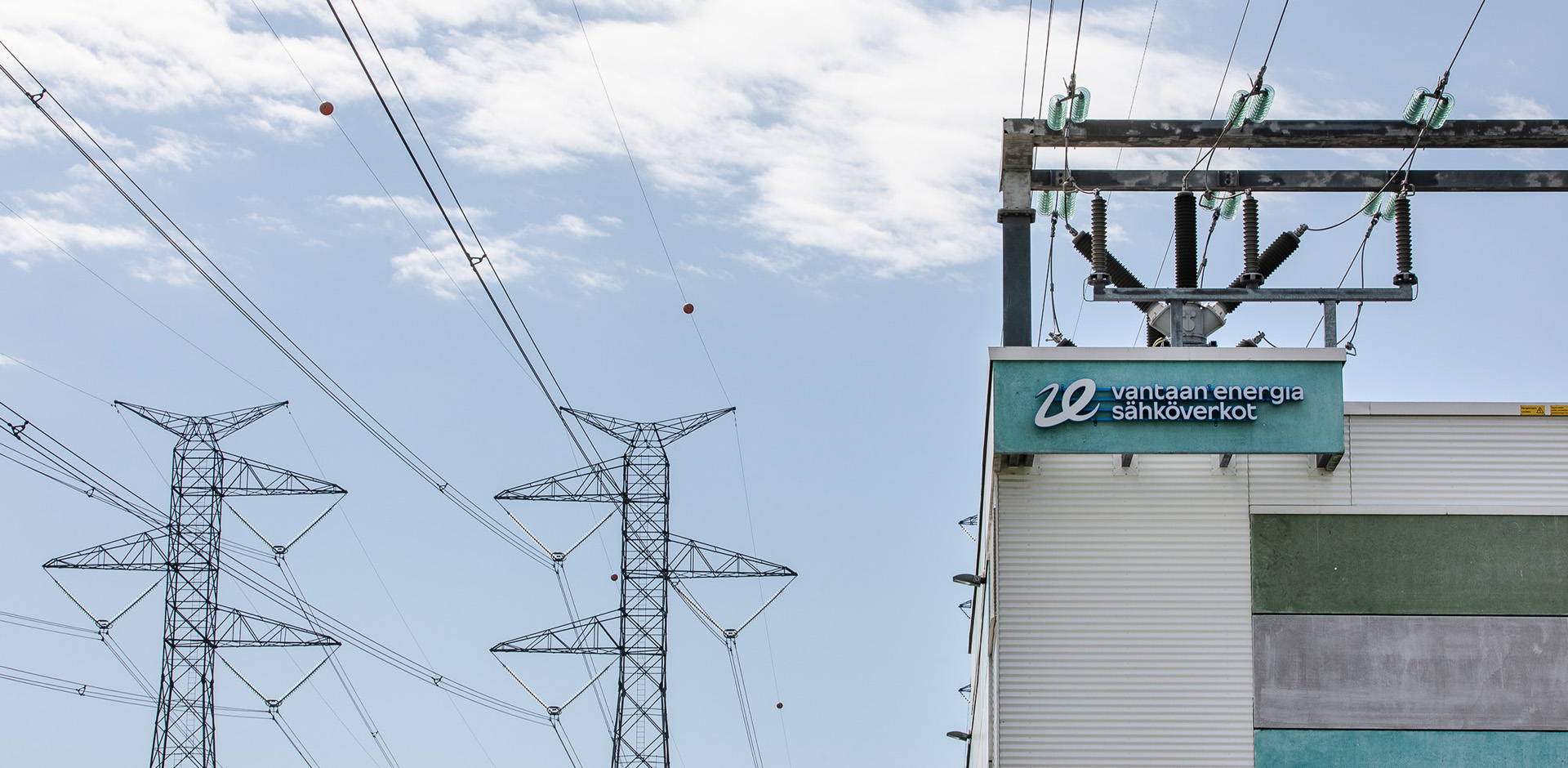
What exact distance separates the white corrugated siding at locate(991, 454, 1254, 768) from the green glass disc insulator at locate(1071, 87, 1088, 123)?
19.9 feet

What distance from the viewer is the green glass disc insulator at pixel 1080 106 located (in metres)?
27.5

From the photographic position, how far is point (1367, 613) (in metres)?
25.8

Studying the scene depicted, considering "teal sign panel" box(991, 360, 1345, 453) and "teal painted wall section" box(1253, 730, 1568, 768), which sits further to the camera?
"teal sign panel" box(991, 360, 1345, 453)

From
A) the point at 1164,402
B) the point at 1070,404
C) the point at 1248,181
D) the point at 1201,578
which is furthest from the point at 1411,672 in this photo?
the point at 1248,181

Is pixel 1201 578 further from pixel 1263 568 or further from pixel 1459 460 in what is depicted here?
pixel 1459 460

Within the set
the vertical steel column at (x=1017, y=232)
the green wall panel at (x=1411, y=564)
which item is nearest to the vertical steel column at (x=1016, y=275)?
the vertical steel column at (x=1017, y=232)

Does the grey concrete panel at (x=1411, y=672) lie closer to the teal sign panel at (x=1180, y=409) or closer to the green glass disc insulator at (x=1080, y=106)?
the teal sign panel at (x=1180, y=409)

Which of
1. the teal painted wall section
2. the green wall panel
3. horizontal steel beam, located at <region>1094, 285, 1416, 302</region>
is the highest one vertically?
horizontal steel beam, located at <region>1094, 285, 1416, 302</region>

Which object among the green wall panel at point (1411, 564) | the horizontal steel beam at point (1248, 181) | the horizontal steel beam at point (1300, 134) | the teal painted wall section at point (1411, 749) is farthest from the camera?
the horizontal steel beam at point (1248, 181)

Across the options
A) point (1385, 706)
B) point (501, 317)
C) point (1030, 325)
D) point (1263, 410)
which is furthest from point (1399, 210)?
point (501, 317)

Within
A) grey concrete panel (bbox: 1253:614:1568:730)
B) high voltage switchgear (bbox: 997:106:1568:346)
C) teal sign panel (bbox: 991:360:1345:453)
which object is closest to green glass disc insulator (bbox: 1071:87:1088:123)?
high voltage switchgear (bbox: 997:106:1568:346)

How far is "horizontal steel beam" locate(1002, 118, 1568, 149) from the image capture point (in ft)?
93.1

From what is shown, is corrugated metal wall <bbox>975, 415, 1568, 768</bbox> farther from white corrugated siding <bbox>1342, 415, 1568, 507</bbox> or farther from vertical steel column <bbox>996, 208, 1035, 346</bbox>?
vertical steel column <bbox>996, 208, 1035, 346</bbox>

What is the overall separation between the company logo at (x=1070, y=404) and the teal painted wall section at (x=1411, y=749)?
5.86m
